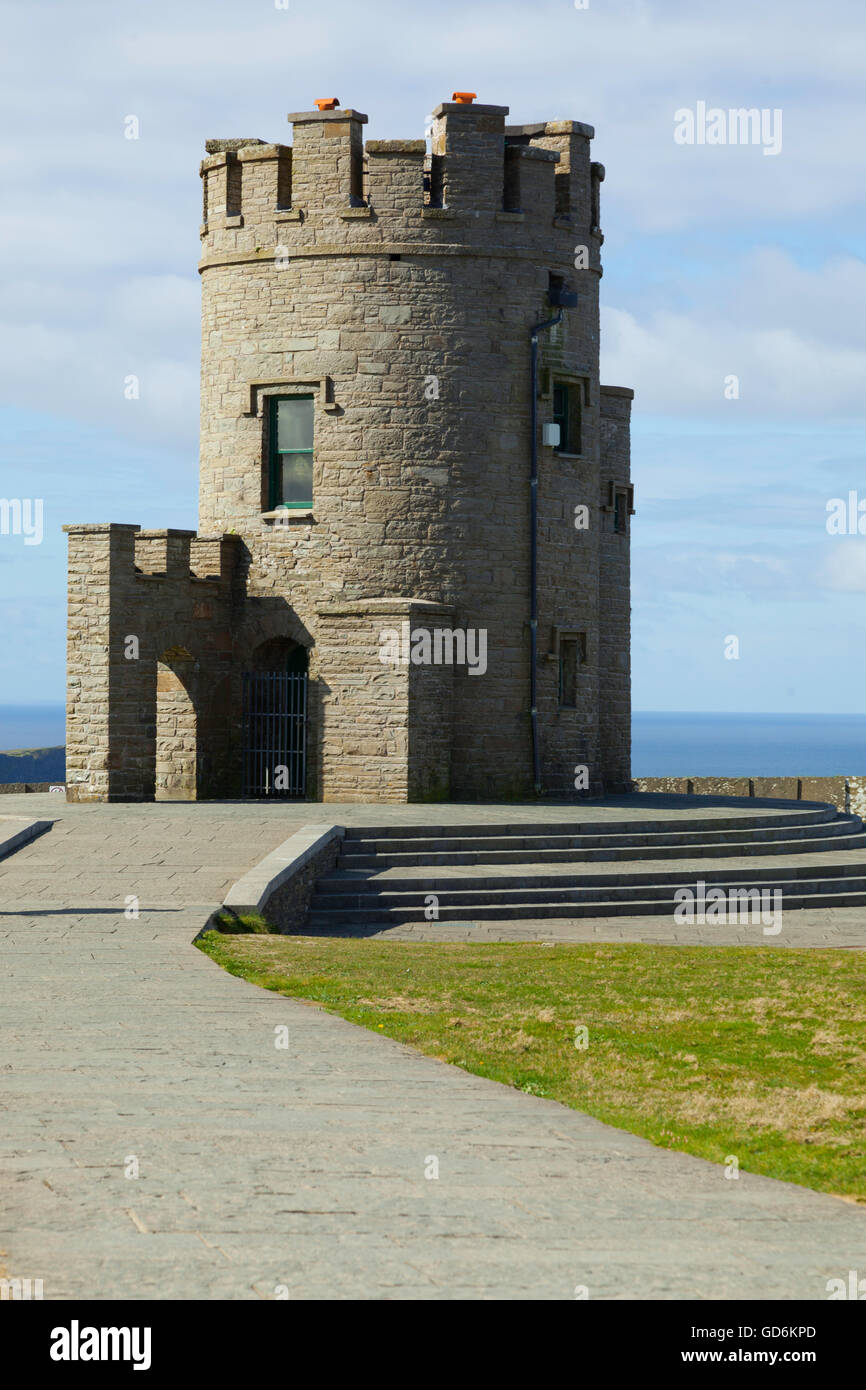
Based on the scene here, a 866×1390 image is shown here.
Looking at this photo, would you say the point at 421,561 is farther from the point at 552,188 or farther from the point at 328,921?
the point at 328,921

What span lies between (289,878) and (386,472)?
11060 millimetres

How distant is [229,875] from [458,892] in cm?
357

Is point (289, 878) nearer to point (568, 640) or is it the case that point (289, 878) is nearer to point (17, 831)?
point (17, 831)

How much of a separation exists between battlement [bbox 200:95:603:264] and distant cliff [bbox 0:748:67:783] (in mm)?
87740

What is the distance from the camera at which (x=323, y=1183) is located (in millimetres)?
6262

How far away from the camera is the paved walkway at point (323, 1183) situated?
5199 millimetres

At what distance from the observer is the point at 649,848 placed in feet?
75.0

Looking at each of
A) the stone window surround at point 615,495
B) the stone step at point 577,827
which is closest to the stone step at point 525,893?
the stone step at point 577,827

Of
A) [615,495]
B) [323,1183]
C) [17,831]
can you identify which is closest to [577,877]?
[17,831]

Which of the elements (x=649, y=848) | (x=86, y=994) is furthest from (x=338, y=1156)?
(x=649, y=848)

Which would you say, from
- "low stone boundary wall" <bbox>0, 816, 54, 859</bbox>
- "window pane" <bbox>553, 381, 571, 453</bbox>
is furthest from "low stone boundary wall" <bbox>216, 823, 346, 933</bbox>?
"window pane" <bbox>553, 381, 571, 453</bbox>

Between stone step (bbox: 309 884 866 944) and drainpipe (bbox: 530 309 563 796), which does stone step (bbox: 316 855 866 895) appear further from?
drainpipe (bbox: 530 309 563 796)

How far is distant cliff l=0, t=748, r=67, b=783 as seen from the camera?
373ft

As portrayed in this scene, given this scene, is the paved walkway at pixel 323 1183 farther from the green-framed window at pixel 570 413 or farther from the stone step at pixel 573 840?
the green-framed window at pixel 570 413
